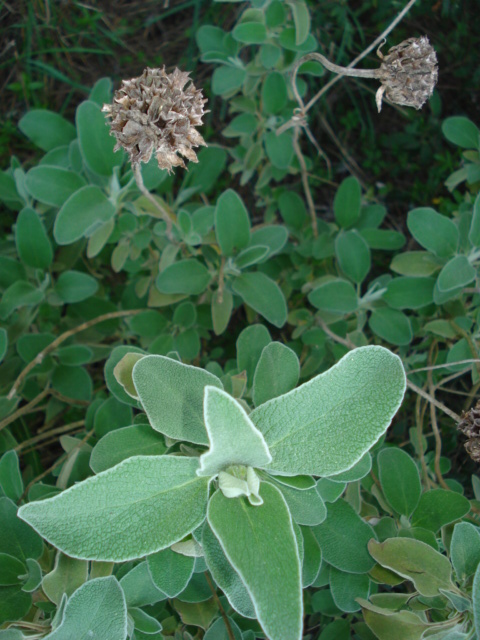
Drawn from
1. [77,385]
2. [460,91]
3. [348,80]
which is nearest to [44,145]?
[77,385]

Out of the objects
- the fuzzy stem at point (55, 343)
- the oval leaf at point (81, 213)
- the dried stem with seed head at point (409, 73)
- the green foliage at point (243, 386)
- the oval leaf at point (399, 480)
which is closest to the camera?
the green foliage at point (243, 386)

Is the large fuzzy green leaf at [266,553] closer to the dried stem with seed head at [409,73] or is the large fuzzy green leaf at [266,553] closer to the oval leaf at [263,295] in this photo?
the oval leaf at [263,295]

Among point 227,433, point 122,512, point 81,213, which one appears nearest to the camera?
point 227,433

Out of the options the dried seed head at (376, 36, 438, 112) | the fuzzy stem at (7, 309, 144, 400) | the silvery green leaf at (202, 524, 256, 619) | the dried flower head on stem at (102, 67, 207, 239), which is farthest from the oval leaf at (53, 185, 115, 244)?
the silvery green leaf at (202, 524, 256, 619)

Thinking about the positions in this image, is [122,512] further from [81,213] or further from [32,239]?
[32,239]

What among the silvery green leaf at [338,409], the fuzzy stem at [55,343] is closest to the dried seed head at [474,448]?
the silvery green leaf at [338,409]

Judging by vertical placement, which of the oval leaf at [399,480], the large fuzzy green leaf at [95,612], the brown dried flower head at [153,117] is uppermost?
the brown dried flower head at [153,117]

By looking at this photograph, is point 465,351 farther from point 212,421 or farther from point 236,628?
point 212,421

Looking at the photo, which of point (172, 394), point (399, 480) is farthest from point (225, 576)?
point (399, 480)
